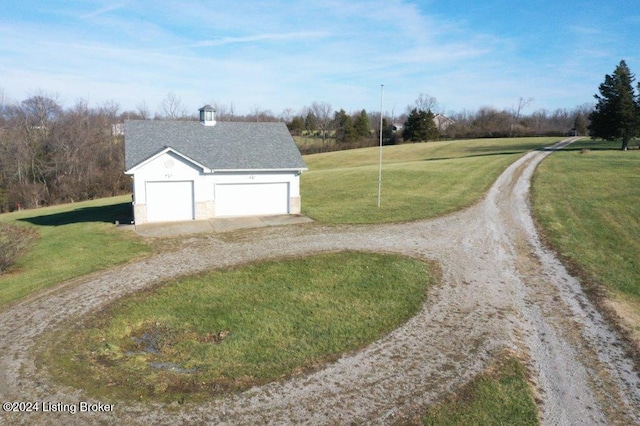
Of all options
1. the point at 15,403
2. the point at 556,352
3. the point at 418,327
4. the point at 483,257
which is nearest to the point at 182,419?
the point at 15,403

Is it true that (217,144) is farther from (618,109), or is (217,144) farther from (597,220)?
(618,109)

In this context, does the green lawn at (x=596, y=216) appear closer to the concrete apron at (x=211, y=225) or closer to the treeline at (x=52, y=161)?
the concrete apron at (x=211, y=225)

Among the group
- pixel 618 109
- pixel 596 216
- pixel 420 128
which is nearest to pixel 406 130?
pixel 420 128

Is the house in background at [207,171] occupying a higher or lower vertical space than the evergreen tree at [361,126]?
lower

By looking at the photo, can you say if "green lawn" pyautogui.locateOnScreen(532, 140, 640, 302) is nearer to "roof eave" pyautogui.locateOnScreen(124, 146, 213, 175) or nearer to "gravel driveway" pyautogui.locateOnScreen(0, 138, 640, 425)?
"gravel driveway" pyautogui.locateOnScreen(0, 138, 640, 425)

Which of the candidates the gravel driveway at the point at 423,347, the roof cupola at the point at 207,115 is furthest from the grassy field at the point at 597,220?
the roof cupola at the point at 207,115

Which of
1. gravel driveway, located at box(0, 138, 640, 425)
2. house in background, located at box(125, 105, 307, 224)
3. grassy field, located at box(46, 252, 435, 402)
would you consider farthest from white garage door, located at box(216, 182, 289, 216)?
grassy field, located at box(46, 252, 435, 402)

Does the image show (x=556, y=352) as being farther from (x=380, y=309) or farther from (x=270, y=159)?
(x=270, y=159)
